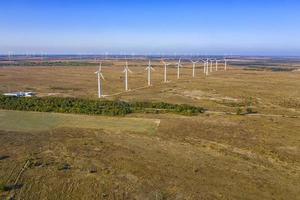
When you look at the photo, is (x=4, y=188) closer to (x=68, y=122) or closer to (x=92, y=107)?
(x=68, y=122)

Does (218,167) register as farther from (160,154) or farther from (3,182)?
(3,182)

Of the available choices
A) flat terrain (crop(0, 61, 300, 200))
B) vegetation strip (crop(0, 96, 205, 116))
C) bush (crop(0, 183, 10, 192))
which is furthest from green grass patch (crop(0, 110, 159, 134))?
bush (crop(0, 183, 10, 192))

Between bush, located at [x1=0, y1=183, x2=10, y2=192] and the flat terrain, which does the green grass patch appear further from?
bush, located at [x1=0, y1=183, x2=10, y2=192]

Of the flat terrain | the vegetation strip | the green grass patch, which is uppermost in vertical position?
the vegetation strip

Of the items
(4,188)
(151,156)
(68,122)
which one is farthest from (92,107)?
(4,188)

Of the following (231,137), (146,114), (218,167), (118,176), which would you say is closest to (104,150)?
(118,176)
